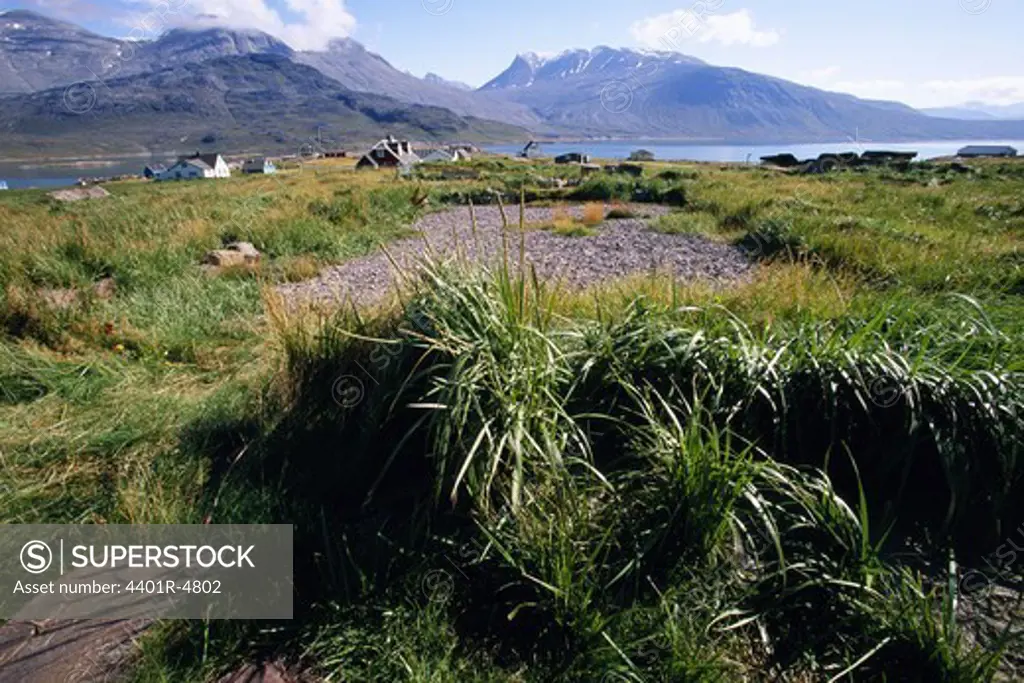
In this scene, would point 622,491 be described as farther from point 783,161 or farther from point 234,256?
point 783,161

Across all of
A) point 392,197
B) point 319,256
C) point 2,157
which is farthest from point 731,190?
point 2,157

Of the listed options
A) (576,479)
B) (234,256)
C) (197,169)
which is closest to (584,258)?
(234,256)

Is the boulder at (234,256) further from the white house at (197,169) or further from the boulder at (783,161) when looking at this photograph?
the white house at (197,169)

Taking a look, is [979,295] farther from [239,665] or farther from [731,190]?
[731,190]

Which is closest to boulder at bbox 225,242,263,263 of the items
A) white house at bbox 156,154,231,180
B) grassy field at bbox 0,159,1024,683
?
grassy field at bbox 0,159,1024,683

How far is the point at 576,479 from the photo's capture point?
2.56 meters

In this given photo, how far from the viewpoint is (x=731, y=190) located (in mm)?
21031

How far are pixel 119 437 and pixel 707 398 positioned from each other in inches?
135

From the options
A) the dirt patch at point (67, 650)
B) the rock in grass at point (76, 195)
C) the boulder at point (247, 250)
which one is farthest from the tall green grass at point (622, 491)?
the rock in grass at point (76, 195)

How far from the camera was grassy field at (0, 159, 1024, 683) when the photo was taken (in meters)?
1.96

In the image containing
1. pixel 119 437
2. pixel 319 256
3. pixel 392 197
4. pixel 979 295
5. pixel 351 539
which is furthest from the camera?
pixel 392 197

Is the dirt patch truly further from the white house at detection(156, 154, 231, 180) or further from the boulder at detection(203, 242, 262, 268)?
the white house at detection(156, 154, 231, 180)

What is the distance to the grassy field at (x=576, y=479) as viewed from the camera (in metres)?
1.96

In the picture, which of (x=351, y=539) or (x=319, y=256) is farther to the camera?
(x=319, y=256)
